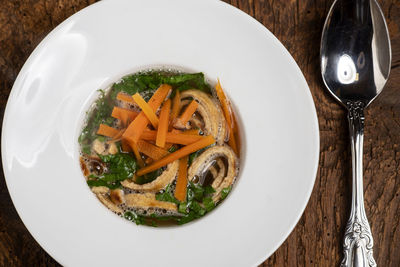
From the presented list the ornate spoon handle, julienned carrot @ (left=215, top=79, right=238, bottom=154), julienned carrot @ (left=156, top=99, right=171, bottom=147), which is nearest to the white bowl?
julienned carrot @ (left=215, top=79, right=238, bottom=154)

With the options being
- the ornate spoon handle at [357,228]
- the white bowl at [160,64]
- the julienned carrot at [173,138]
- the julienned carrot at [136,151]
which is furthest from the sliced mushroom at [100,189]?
the ornate spoon handle at [357,228]

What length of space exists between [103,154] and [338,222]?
4.32ft

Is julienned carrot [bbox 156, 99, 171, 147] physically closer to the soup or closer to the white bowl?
the soup

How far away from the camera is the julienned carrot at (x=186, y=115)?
2271 millimetres

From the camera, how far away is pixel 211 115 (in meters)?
2.29

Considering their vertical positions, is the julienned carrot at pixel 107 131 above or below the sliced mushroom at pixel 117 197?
above

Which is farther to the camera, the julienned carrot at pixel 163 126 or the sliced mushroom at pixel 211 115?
the sliced mushroom at pixel 211 115

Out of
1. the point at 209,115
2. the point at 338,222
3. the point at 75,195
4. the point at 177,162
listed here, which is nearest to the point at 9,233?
the point at 75,195

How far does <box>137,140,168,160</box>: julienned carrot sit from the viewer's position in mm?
2221

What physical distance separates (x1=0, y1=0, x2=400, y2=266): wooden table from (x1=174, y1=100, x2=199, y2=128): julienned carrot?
637mm

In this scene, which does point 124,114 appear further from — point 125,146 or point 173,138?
point 173,138

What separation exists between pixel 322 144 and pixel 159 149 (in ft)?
2.94

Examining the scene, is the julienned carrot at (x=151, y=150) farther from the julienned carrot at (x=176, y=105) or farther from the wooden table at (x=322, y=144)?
the wooden table at (x=322, y=144)

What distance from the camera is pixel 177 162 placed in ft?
7.46
